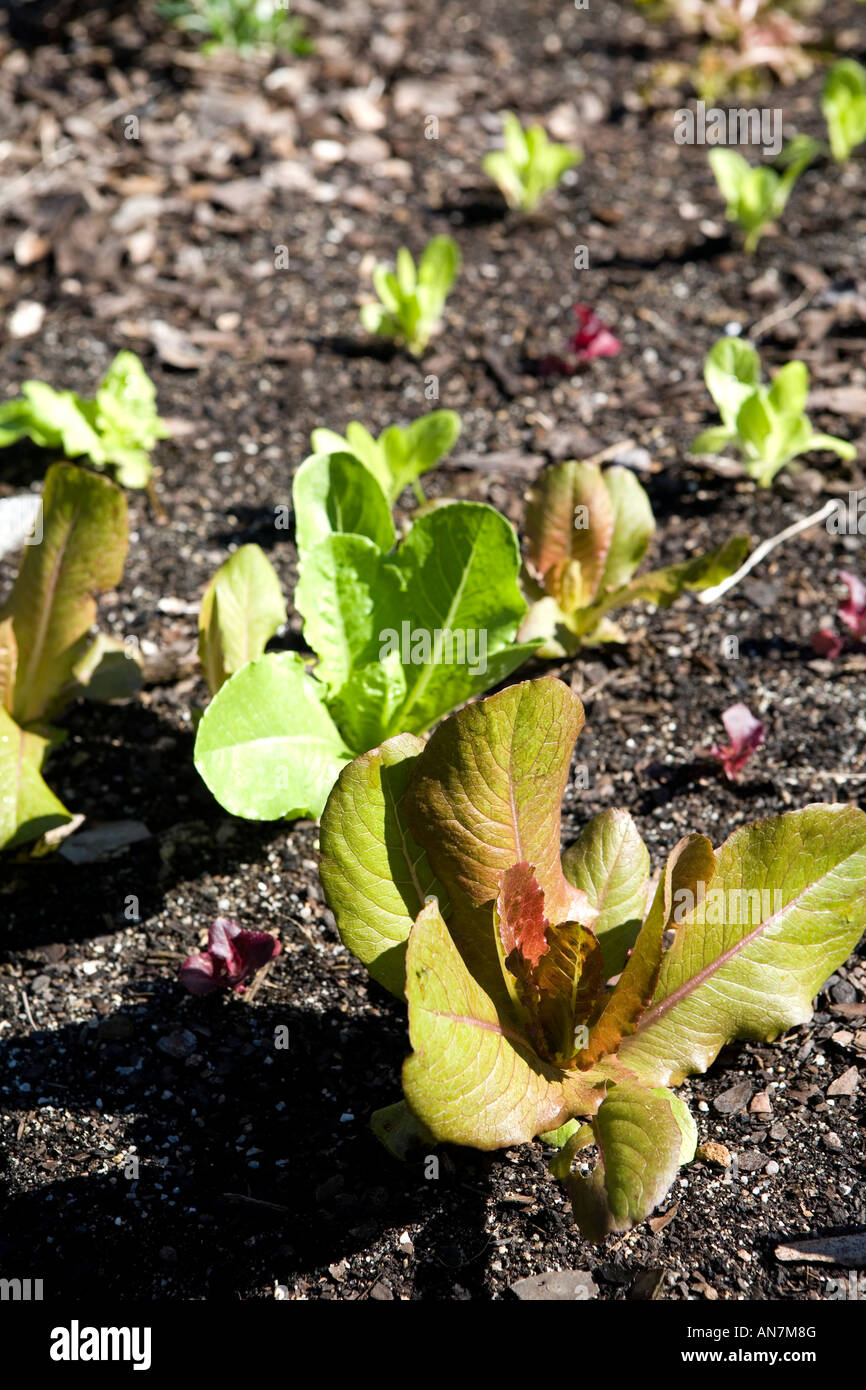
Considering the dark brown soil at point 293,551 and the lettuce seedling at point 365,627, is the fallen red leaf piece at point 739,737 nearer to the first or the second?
the dark brown soil at point 293,551

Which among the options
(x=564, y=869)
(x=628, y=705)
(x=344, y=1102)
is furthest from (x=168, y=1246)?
(x=628, y=705)

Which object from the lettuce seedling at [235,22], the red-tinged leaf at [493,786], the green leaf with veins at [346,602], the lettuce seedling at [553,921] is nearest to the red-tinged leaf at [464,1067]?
the lettuce seedling at [553,921]

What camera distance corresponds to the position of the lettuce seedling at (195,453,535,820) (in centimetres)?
197

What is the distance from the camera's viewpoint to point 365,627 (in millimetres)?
2133

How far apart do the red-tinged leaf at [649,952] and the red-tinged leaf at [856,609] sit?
39.7 inches

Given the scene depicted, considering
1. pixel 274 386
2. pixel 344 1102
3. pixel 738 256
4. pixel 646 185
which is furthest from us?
pixel 646 185

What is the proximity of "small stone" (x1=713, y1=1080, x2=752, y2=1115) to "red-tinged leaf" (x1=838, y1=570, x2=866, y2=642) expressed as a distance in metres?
1.07

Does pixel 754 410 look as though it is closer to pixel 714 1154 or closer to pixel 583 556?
pixel 583 556

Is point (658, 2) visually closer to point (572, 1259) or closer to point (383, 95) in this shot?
point (383, 95)

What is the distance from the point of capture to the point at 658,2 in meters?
4.72

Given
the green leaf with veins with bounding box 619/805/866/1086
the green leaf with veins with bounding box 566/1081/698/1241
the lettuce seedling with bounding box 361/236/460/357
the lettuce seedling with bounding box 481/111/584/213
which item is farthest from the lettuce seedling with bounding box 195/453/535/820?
the lettuce seedling with bounding box 481/111/584/213

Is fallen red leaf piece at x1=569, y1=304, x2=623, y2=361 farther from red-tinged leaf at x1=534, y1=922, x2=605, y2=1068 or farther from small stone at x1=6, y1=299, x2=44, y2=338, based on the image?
red-tinged leaf at x1=534, y1=922, x2=605, y2=1068

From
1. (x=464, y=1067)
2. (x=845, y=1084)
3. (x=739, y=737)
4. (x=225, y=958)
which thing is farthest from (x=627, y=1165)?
(x=739, y=737)

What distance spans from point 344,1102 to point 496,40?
4.25 m
